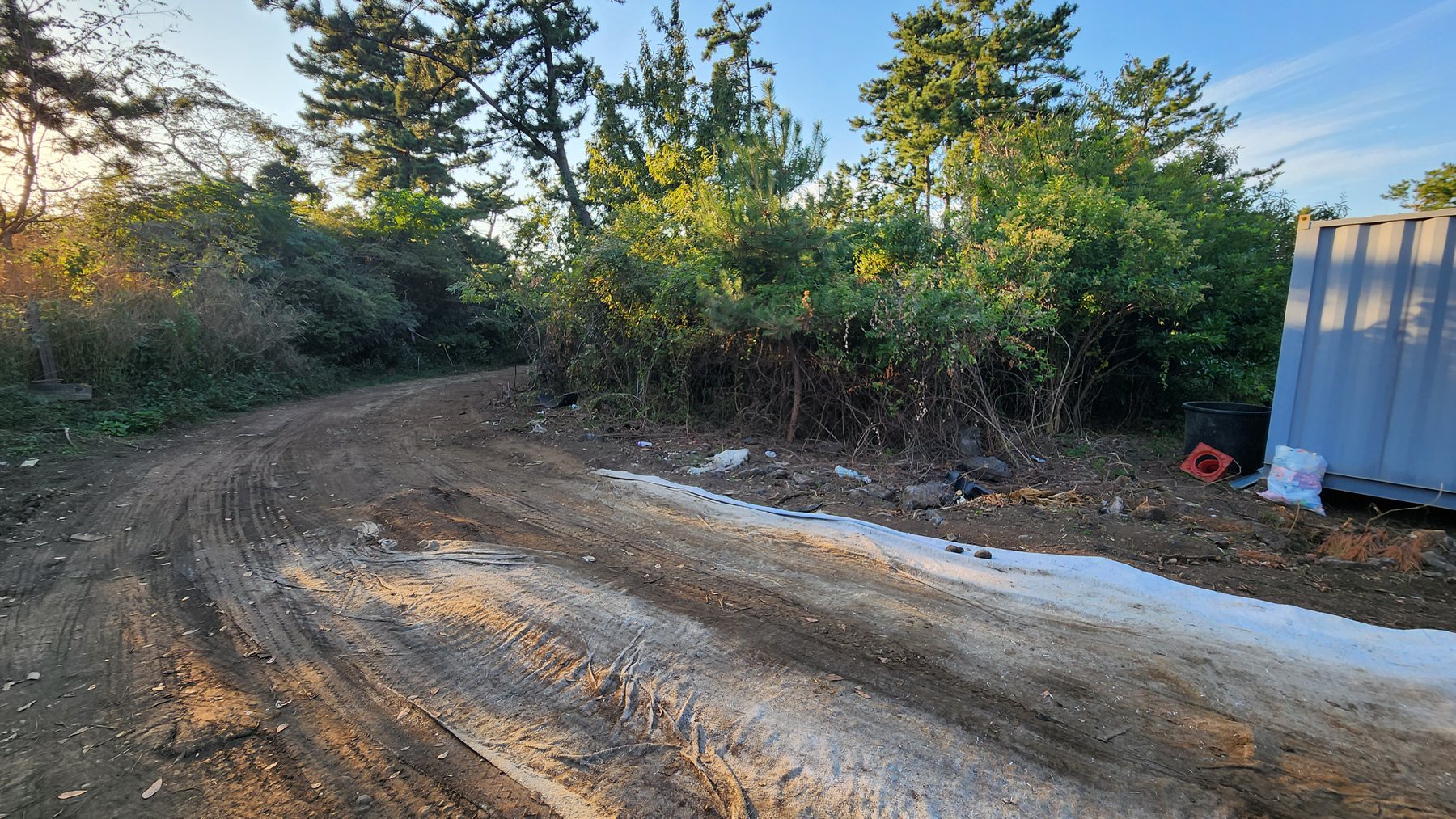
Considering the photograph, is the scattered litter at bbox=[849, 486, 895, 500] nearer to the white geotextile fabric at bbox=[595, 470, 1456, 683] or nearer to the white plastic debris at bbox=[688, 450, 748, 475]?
the white geotextile fabric at bbox=[595, 470, 1456, 683]

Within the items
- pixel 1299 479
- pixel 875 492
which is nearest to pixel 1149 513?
pixel 1299 479

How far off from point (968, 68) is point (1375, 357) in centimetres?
1681

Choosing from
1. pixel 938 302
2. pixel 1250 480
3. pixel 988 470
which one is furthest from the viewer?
pixel 938 302

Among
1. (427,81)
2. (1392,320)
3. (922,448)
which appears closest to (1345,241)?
(1392,320)

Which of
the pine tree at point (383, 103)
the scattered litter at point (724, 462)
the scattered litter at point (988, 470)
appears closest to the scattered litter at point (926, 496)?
the scattered litter at point (988, 470)

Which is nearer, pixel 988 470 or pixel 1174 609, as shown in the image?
pixel 1174 609

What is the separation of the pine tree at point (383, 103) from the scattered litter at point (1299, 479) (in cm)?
2337

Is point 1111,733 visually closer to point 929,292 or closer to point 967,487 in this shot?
point 967,487

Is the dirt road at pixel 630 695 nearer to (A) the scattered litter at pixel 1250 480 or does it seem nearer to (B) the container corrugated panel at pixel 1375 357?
(B) the container corrugated panel at pixel 1375 357

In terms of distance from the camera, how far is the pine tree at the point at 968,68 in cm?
1739

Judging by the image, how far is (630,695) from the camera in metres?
2.45

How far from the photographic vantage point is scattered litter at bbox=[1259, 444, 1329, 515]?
191 inches

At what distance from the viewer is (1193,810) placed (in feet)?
6.00

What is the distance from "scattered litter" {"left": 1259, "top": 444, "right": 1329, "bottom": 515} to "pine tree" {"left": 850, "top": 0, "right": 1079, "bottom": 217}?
1312 centimetres
